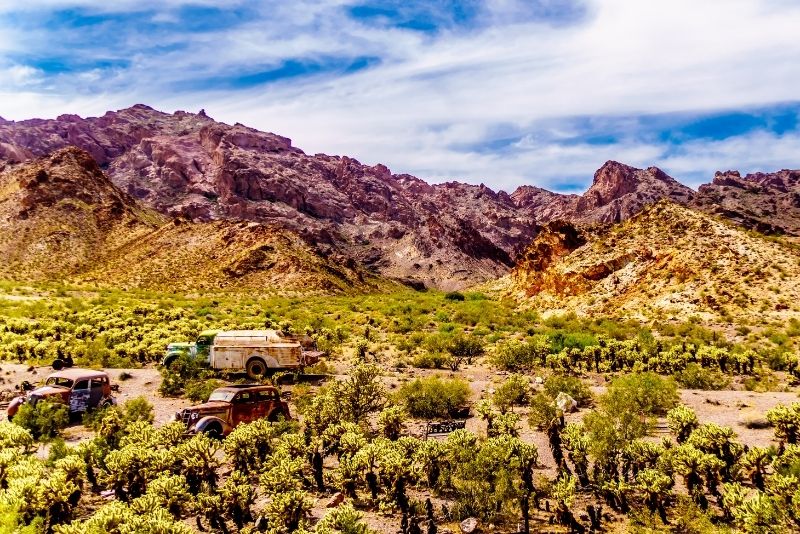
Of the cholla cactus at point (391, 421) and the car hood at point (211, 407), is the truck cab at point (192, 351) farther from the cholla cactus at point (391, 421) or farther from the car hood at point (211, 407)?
the cholla cactus at point (391, 421)

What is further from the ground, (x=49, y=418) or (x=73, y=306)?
(x=73, y=306)

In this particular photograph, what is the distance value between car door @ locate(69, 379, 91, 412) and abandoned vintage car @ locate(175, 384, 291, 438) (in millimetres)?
3809

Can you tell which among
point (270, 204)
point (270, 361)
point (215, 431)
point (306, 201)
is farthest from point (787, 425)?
point (306, 201)

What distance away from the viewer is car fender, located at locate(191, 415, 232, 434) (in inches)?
526

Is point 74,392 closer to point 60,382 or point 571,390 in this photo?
point 60,382

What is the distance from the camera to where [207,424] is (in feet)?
44.7

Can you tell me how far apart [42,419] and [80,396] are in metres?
2.02

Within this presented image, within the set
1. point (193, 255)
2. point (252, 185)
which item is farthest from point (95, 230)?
point (252, 185)

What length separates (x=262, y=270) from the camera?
72.8 metres

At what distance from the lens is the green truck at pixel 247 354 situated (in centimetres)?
2166

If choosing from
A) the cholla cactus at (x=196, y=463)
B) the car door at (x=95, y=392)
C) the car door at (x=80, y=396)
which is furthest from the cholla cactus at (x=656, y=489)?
the car door at (x=80, y=396)

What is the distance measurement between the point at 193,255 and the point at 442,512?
72.5m

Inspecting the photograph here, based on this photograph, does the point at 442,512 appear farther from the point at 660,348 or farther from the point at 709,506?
the point at 660,348

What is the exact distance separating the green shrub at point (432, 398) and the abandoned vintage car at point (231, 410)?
412cm
